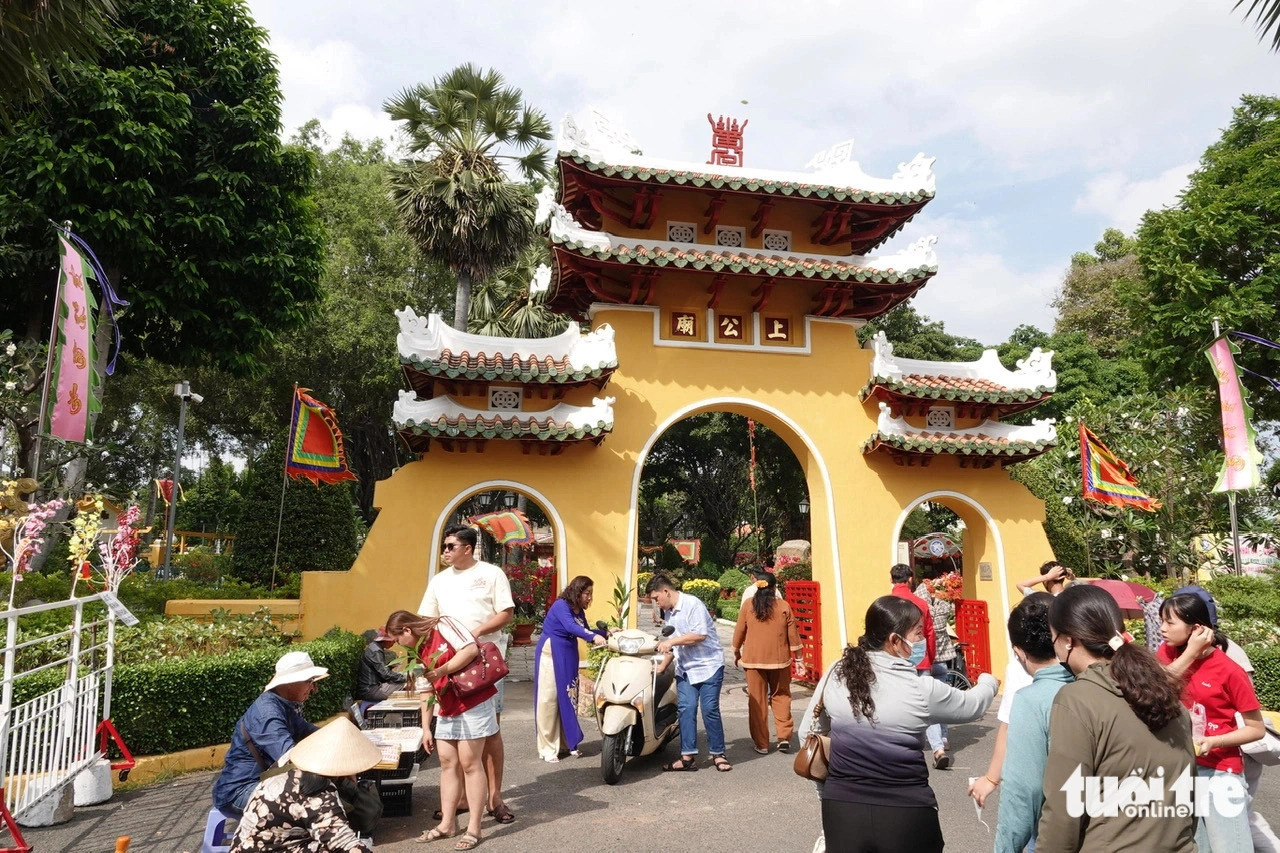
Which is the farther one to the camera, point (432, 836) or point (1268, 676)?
point (1268, 676)

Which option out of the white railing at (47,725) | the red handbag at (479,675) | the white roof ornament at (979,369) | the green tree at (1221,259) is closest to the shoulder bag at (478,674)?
the red handbag at (479,675)

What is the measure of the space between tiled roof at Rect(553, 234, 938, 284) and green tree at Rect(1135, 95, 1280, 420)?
11291 mm

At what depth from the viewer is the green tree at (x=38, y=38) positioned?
20.6 feet

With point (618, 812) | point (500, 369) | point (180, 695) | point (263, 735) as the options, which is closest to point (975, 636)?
point (618, 812)

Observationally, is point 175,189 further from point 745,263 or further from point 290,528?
point 745,263

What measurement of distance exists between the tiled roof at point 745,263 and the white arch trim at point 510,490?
3.25 meters

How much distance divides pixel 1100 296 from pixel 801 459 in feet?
87.0

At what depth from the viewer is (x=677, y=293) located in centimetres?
1185

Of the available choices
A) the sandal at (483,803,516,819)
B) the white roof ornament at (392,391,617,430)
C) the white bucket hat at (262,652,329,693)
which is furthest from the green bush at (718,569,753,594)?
the white bucket hat at (262,652,329,693)

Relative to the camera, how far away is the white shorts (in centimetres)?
520

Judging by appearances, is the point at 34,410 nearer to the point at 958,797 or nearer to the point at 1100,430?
the point at 958,797

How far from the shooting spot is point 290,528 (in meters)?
17.0

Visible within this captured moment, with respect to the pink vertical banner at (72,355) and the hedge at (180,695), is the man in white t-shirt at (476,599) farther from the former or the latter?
the pink vertical banner at (72,355)

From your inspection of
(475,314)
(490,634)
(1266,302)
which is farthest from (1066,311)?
(490,634)
